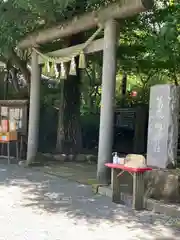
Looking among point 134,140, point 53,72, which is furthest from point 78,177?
point 134,140

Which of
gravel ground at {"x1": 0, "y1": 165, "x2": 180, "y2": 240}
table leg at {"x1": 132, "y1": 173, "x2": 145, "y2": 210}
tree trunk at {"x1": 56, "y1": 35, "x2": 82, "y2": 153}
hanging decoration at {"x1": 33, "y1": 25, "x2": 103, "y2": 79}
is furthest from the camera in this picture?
tree trunk at {"x1": 56, "y1": 35, "x2": 82, "y2": 153}

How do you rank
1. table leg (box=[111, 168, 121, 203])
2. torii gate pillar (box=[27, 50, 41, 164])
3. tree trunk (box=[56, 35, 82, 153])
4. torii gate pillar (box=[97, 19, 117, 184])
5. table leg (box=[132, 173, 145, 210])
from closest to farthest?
1. table leg (box=[132, 173, 145, 210])
2. table leg (box=[111, 168, 121, 203])
3. torii gate pillar (box=[97, 19, 117, 184])
4. torii gate pillar (box=[27, 50, 41, 164])
5. tree trunk (box=[56, 35, 82, 153])

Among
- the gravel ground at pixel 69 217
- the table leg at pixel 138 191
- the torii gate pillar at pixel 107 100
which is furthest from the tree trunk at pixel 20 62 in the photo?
the table leg at pixel 138 191

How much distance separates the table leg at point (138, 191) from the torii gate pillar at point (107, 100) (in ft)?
6.40

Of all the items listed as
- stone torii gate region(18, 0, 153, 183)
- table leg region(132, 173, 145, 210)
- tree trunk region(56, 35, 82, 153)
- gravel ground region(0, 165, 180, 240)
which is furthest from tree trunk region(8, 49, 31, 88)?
table leg region(132, 173, 145, 210)

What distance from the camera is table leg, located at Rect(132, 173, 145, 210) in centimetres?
728

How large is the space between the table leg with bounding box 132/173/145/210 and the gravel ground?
24 centimetres

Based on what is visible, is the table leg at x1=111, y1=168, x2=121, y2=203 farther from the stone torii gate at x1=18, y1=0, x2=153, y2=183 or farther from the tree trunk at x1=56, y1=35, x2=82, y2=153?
the tree trunk at x1=56, y1=35, x2=82, y2=153

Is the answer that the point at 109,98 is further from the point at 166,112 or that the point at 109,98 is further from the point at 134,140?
the point at 134,140

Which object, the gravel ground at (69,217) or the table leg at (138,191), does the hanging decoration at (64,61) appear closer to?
Result: the gravel ground at (69,217)

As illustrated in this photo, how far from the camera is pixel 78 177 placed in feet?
33.9

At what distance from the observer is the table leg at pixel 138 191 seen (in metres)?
7.28

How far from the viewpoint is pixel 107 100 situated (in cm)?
934

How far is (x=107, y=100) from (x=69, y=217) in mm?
3582
